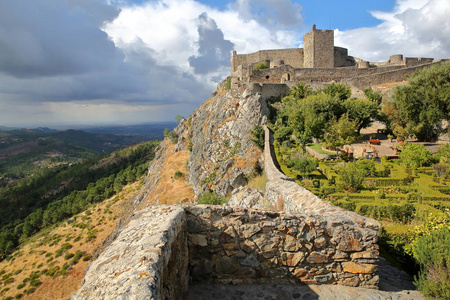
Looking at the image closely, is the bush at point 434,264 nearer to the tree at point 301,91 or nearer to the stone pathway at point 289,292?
the stone pathway at point 289,292

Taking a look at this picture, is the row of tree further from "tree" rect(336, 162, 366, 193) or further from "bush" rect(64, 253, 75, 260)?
"bush" rect(64, 253, 75, 260)

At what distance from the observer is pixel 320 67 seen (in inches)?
1519

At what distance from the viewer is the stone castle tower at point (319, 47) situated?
124 ft

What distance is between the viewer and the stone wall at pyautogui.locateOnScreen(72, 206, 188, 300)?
2509 mm

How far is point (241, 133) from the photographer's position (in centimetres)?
2898

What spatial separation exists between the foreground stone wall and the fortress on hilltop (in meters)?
28.9

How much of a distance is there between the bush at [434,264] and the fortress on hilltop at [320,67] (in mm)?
28231

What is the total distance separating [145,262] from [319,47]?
42.4m

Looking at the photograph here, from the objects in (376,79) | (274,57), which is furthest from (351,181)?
(274,57)

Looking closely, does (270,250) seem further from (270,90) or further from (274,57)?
(274,57)

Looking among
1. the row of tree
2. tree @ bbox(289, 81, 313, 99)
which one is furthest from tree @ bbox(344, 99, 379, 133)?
tree @ bbox(289, 81, 313, 99)

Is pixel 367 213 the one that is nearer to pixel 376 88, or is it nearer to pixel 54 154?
pixel 376 88

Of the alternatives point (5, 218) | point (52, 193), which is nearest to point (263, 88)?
point (52, 193)

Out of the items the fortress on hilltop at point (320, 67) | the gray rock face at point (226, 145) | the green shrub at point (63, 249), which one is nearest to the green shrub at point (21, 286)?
the green shrub at point (63, 249)
